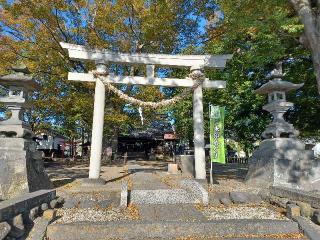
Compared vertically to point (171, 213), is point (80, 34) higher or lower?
higher

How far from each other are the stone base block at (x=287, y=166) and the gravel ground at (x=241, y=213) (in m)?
2.48

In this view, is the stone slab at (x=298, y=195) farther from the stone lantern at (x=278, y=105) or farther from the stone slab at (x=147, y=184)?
the stone slab at (x=147, y=184)

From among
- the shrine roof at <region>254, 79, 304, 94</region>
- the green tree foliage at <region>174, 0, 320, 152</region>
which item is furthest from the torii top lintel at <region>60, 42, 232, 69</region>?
the shrine roof at <region>254, 79, 304, 94</region>

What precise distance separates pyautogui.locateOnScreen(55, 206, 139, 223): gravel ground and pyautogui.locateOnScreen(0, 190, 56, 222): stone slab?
0.51 meters

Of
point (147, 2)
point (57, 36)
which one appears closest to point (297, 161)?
point (147, 2)

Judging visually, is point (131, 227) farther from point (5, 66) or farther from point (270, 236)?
point (5, 66)

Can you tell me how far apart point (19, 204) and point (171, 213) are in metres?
3.25

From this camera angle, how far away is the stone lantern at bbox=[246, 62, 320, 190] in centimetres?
991

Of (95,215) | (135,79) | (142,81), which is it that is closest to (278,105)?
(142,81)

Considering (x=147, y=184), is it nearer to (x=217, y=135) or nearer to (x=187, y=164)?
(x=217, y=135)

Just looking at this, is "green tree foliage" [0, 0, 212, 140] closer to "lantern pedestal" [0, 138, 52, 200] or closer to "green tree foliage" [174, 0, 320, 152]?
"green tree foliage" [174, 0, 320, 152]

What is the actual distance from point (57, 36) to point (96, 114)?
961cm

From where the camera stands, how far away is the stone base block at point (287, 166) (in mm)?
9867

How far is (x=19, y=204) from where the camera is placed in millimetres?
5719
